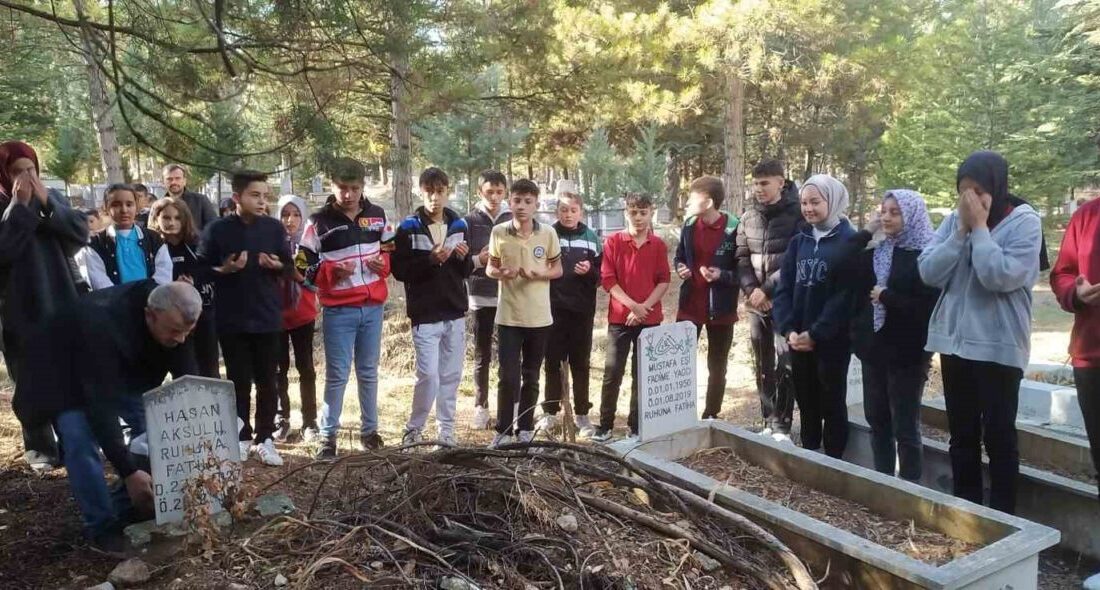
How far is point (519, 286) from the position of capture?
4.64 meters

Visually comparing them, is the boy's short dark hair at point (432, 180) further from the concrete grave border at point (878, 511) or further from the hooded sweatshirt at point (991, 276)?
the hooded sweatshirt at point (991, 276)

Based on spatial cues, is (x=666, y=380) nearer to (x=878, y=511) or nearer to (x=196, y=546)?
(x=878, y=511)

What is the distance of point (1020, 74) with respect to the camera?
15.2 metres

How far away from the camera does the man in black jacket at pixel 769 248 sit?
4664 mm

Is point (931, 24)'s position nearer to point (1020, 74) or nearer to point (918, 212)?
point (1020, 74)

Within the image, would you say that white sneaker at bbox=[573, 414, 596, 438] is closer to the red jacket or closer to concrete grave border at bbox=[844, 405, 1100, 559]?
concrete grave border at bbox=[844, 405, 1100, 559]

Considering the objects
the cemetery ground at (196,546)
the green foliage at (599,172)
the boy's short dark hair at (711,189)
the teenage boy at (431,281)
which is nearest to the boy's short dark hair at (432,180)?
the teenage boy at (431,281)

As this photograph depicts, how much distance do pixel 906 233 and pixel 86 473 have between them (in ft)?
12.6

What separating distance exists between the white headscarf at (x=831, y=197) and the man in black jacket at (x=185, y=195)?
385 centimetres

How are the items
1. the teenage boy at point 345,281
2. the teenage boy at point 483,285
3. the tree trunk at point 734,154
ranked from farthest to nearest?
the tree trunk at point 734,154, the teenage boy at point 483,285, the teenage boy at point 345,281

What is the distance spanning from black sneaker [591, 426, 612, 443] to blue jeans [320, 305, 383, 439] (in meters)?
1.49

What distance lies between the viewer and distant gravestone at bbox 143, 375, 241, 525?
272 centimetres

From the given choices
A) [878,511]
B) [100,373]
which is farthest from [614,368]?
[100,373]

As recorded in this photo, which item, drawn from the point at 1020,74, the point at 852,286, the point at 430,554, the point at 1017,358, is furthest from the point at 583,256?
the point at 1020,74
